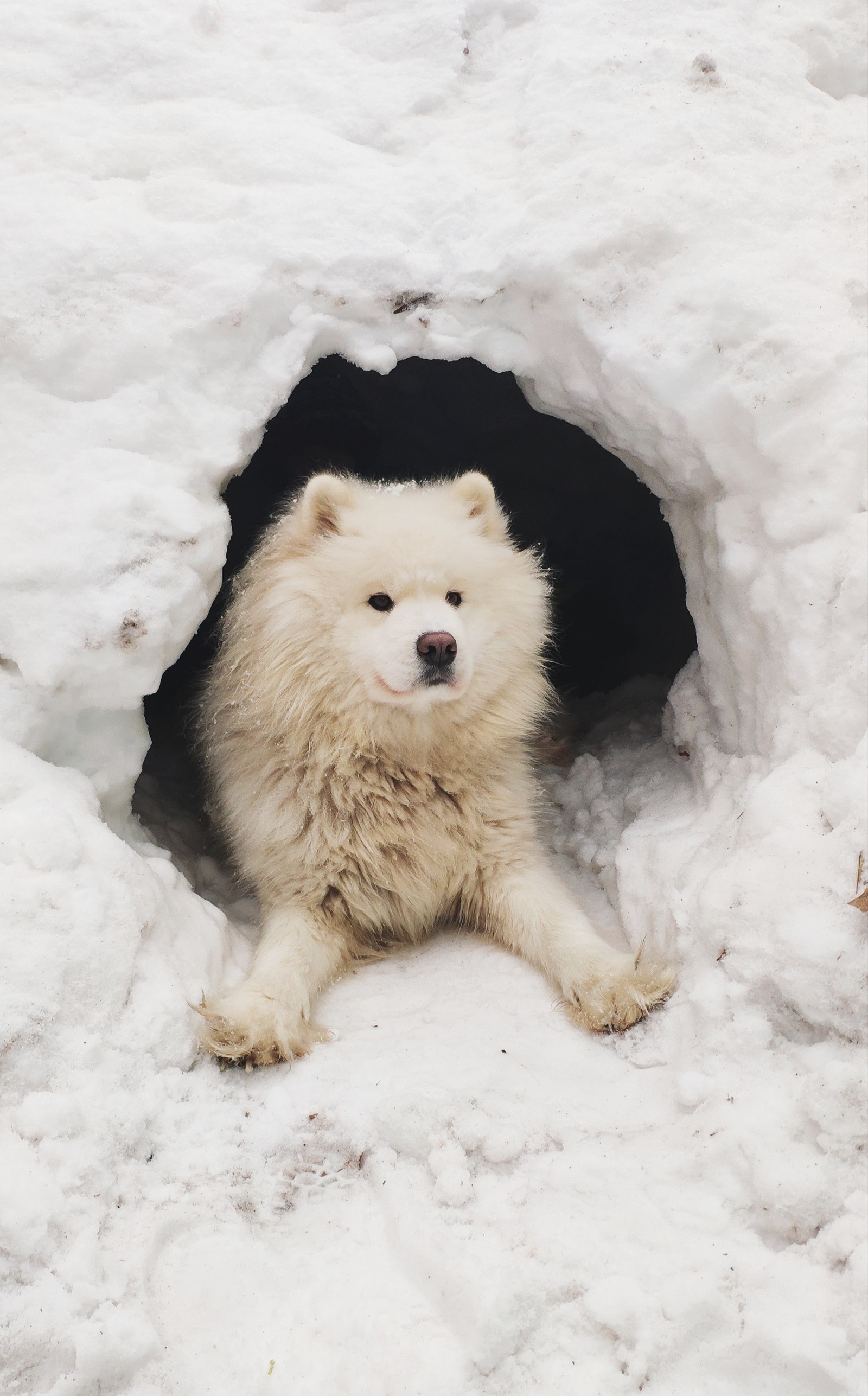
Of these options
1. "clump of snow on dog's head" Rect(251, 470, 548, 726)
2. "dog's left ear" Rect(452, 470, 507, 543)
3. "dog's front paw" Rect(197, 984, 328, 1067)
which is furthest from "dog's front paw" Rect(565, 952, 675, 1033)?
"dog's left ear" Rect(452, 470, 507, 543)

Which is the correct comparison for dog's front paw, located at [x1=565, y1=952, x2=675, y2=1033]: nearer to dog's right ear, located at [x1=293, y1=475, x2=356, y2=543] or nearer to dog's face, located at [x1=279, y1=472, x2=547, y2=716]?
dog's face, located at [x1=279, y1=472, x2=547, y2=716]

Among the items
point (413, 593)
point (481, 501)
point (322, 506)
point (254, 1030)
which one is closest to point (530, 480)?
point (481, 501)

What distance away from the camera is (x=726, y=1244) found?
85.3 inches

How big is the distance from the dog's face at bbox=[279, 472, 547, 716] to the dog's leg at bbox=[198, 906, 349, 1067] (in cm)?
96

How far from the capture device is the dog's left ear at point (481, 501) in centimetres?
379

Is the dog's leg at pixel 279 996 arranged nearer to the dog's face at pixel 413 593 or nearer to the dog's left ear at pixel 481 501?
the dog's face at pixel 413 593

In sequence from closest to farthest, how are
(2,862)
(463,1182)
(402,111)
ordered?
(463,1182) → (2,862) → (402,111)

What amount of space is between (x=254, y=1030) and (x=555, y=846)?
202cm

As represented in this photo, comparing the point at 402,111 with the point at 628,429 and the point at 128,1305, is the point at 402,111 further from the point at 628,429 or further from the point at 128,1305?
the point at 128,1305

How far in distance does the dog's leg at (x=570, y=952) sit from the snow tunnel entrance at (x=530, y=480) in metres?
2.73

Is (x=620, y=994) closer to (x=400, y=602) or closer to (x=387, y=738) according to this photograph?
(x=387, y=738)

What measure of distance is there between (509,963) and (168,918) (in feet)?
4.52

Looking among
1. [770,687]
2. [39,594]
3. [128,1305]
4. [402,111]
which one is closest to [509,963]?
[770,687]

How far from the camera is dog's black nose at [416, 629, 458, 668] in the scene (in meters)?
3.16
